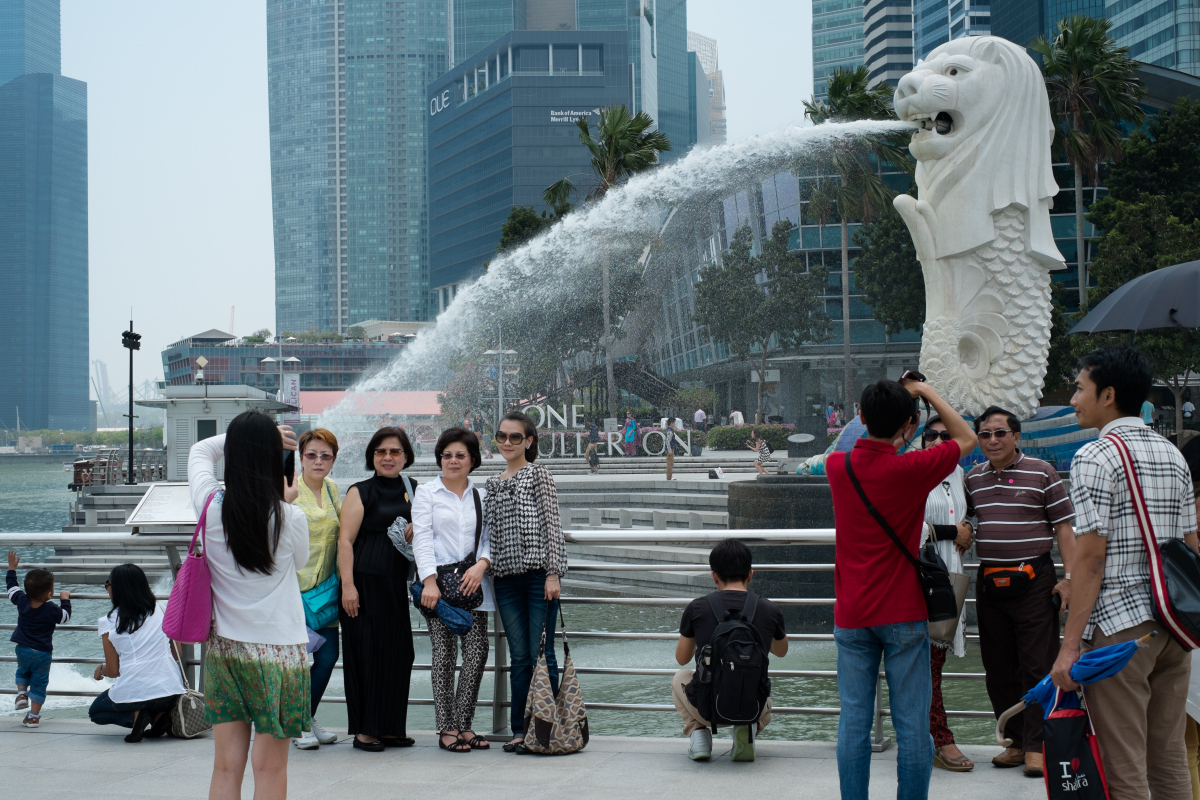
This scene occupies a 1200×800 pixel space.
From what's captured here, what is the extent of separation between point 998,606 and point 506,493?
2320 millimetres

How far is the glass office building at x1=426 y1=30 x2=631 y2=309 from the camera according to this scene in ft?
373

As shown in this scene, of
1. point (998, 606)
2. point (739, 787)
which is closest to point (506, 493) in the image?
point (739, 787)

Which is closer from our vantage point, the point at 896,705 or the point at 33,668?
the point at 896,705

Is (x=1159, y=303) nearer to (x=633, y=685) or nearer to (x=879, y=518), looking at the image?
(x=879, y=518)

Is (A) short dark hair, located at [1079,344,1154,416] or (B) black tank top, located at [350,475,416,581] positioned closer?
(A) short dark hair, located at [1079,344,1154,416]

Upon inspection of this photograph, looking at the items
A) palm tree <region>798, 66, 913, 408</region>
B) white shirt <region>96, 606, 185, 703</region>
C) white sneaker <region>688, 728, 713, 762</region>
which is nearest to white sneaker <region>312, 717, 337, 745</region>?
white shirt <region>96, 606, 185, 703</region>

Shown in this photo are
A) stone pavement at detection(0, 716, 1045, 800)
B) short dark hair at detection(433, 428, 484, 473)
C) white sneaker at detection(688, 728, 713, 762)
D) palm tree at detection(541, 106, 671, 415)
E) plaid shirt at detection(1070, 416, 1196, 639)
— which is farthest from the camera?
palm tree at detection(541, 106, 671, 415)

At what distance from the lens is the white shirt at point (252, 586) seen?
3.60 meters

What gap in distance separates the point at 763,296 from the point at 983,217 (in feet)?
93.4

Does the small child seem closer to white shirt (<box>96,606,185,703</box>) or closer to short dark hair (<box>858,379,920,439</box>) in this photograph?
white shirt (<box>96,606,185,703</box>)

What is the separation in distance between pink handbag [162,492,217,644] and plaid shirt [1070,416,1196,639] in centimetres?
281

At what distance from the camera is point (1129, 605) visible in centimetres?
328

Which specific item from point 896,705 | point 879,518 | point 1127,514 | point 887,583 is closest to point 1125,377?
point 1127,514

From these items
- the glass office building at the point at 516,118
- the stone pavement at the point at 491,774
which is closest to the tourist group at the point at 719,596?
the stone pavement at the point at 491,774
